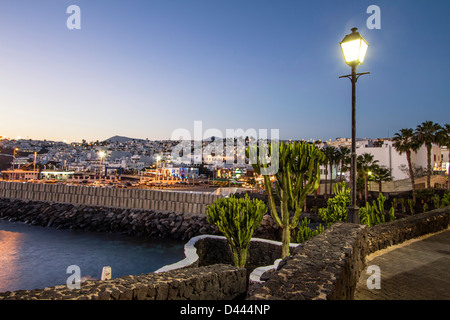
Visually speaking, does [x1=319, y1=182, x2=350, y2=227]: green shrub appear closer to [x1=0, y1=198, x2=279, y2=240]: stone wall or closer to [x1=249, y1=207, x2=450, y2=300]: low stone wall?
[x1=249, y1=207, x2=450, y2=300]: low stone wall

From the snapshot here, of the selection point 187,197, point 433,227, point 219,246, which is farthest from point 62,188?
point 433,227

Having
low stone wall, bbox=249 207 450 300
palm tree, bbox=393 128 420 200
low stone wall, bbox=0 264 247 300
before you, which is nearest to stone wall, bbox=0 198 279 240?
low stone wall, bbox=0 264 247 300

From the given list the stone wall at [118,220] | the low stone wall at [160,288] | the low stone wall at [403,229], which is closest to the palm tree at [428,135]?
the stone wall at [118,220]

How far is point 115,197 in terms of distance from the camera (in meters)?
29.5

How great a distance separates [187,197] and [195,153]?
149316 millimetres

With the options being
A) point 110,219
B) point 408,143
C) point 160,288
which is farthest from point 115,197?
point 408,143

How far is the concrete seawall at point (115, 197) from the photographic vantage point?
1049 inches

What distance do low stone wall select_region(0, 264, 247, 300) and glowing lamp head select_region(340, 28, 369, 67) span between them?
19.9 ft

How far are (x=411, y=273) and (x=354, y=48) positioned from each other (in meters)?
4.97

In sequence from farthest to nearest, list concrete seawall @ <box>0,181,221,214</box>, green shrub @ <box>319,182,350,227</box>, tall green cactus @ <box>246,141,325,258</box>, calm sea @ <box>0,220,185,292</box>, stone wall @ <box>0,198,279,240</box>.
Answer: concrete seawall @ <box>0,181,221,214</box> < stone wall @ <box>0,198,279,240</box> < calm sea @ <box>0,220,185,292</box> < green shrub @ <box>319,182,350,227</box> < tall green cactus @ <box>246,141,325,258</box>

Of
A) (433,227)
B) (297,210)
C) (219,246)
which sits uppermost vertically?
(297,210)

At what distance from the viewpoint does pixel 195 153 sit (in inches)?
6900

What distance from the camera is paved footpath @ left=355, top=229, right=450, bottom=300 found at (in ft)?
14.5
